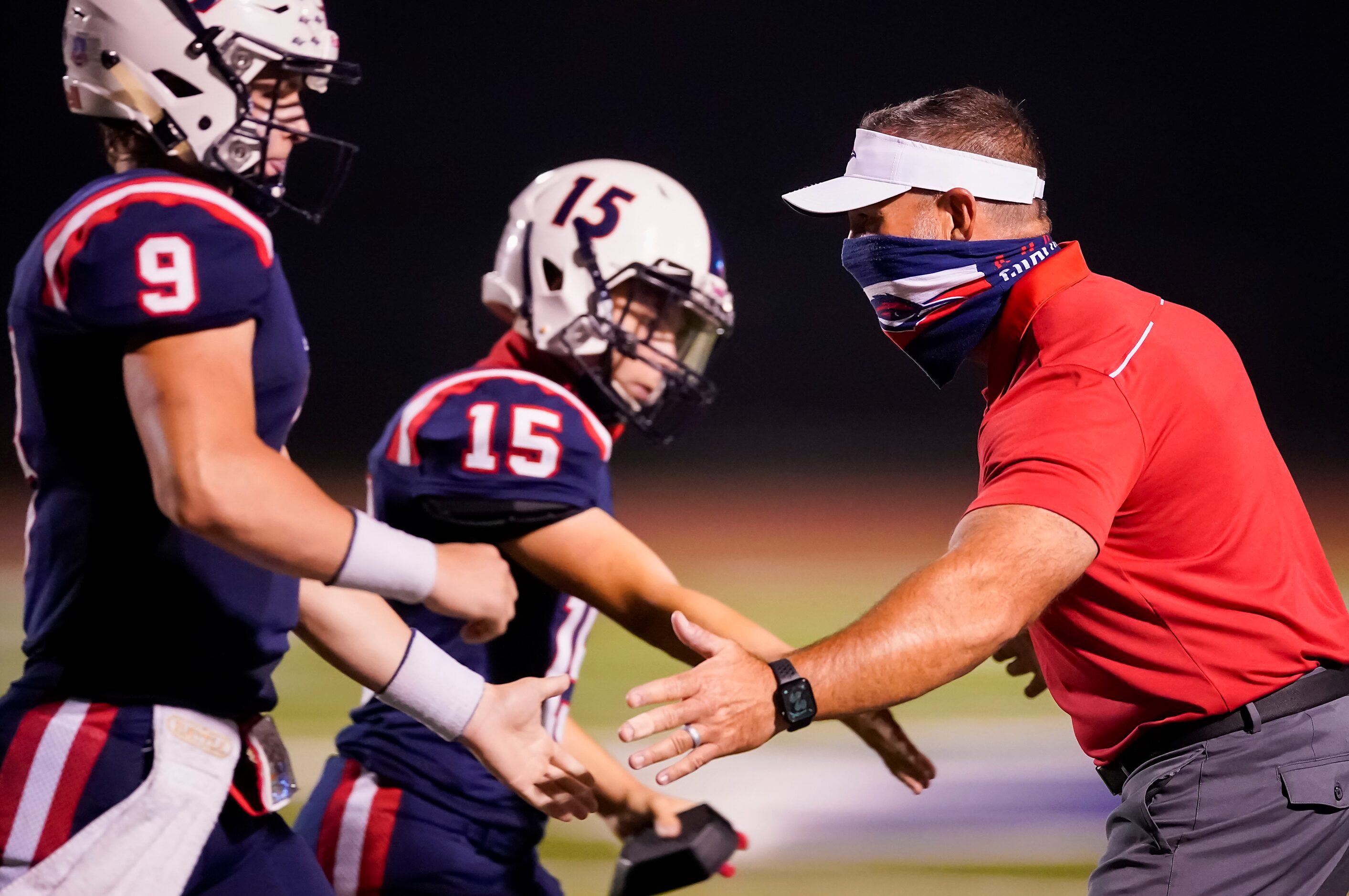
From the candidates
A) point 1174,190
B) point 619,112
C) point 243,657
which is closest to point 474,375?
point 243,657

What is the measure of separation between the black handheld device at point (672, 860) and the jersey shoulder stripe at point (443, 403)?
26.5 inches

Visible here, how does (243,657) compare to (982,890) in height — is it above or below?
above

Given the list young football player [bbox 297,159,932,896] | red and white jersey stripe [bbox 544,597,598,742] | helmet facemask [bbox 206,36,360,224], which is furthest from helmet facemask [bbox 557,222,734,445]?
helmet facemask [bbox 206,36,360,224]

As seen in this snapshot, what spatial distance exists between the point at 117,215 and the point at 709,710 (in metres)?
0.88

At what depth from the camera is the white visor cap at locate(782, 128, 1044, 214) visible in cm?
200

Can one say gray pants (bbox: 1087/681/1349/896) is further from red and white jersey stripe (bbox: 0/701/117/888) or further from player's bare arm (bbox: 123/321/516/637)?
red and white jersey stripe (bbox: 0/701/117/888)

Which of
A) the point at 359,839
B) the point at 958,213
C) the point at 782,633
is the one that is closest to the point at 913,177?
the point at 958,213

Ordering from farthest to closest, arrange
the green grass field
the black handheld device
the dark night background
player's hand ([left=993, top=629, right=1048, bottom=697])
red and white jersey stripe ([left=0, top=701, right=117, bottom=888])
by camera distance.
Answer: the dark night background, the green grass field, player's hand ([left=993, top=629, right=1048, bottom=697]), the black handheld device, red and white jersey stripe ([left=0, top=701, right=117, bottom=888])

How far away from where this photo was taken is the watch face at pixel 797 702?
1465 mm

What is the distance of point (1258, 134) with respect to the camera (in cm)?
662

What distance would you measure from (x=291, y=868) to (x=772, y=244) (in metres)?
5.52

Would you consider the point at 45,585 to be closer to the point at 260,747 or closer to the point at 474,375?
the point at 260,747

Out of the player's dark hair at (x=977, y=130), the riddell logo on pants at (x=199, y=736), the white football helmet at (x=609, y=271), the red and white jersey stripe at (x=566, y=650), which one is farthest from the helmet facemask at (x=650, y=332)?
the riddell logo on pants at (x=199, y=736)

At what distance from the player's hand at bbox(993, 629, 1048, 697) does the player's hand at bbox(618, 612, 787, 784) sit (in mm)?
981
